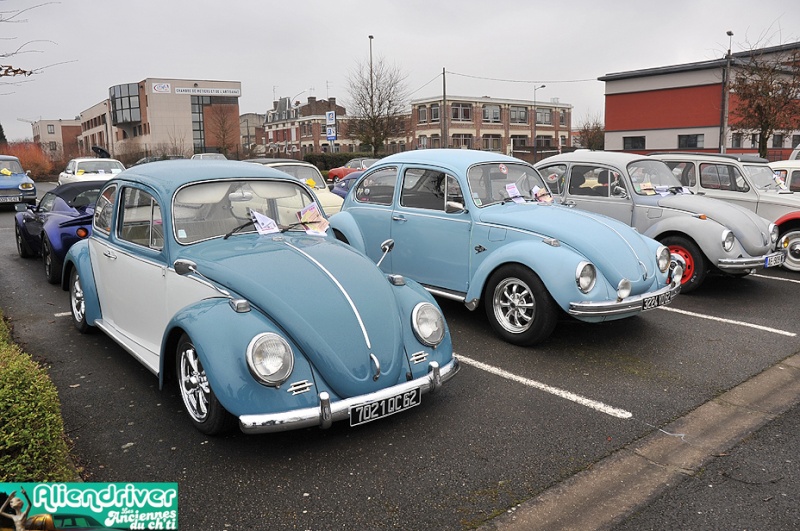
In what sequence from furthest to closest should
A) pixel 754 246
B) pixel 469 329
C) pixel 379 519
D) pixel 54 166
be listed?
pixel 54 166, pixel 754 246, pixel 469 329, pixel 379 519

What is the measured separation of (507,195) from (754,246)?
11.9 feet

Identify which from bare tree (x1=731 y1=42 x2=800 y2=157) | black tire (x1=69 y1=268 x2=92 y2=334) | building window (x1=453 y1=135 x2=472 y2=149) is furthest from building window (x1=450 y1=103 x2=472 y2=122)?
black tire (x1=69 y1=268 x2=92 y2=334)

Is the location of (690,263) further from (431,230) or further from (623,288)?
(431,230)

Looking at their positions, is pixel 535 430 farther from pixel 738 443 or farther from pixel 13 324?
pixel 13 324

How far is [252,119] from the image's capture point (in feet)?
354

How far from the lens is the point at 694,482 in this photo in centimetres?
354

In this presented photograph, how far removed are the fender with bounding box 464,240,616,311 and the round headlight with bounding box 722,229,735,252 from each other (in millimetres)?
3076

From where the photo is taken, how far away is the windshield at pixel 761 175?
988cm

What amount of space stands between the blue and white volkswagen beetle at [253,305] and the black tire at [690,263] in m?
5.10

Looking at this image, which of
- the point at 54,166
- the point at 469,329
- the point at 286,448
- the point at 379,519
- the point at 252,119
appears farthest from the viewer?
the point at 252,119

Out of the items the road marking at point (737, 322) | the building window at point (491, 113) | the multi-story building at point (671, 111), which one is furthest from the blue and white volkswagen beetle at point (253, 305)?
the building window at point (491, 113)

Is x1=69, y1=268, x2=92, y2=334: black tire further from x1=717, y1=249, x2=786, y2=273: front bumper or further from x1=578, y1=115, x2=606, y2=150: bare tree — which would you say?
x1=578, y1=115, x2=606, y2=150: bare tree

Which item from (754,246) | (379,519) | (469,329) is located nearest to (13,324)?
(469,329)

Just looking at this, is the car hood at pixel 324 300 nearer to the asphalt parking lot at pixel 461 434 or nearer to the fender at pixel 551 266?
the asphalt parking lot at pixel 461 434
